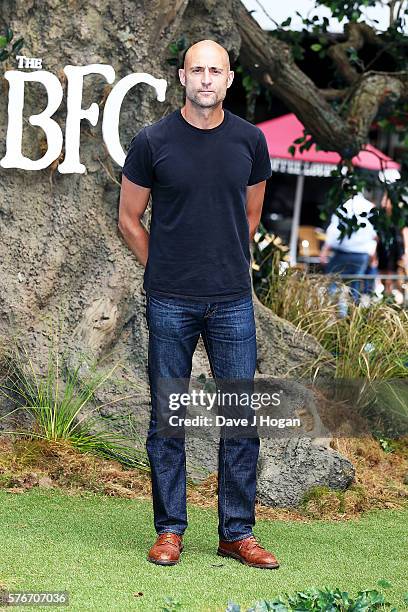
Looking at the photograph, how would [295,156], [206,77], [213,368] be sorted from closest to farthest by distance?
[206,77]
[213,368]
[295,156]

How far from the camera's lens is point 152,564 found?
15.2 feet

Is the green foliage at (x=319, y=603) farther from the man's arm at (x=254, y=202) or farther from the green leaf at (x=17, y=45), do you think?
the green leaf at (x=17, y=45)

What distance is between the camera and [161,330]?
15.2ft

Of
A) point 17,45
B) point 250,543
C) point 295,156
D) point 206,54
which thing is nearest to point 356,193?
point 17,45

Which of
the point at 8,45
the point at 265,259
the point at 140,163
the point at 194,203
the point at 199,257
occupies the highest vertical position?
the point at 8,45

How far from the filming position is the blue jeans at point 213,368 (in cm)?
463

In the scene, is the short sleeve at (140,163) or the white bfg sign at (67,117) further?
the white bfg sign at (67,117)

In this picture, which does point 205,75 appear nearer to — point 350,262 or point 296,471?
point 296,471

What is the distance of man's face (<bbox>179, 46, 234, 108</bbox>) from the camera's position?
449cm

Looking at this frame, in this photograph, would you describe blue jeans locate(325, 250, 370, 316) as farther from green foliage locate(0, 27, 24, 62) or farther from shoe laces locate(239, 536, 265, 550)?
shoe laces locate(239, 536, 265, 550)

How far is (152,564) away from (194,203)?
1.55m

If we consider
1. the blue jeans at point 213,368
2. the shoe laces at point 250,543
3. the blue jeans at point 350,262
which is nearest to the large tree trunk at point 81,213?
the blue jeans at point 213,368

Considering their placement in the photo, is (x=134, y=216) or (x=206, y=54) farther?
(x=134, y=216)

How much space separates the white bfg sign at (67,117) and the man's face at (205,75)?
200cm
